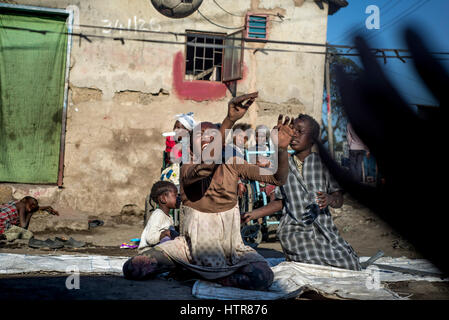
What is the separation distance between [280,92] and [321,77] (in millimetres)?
948

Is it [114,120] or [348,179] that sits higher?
[114,120]

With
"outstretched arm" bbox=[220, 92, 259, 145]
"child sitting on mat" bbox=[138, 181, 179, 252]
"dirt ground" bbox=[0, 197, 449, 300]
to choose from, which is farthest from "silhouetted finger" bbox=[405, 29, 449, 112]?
"child sitting on mat" bbox=[138, 181, 179, 252]

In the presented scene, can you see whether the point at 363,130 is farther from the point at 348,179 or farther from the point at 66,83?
the point at 66,83

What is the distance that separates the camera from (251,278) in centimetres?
350

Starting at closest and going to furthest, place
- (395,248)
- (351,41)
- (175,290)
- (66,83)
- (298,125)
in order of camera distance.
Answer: (351,41) → (175,290) → (298,125) → (395,248) → (66,83)

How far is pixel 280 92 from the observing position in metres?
9.51

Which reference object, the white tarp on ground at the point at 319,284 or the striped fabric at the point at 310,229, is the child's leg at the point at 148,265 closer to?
the white tarp on ground at the point at 319,284

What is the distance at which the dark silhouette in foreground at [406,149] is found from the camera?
637mm

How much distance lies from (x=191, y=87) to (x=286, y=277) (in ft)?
19.6

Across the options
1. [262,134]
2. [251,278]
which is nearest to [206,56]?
[262,134]

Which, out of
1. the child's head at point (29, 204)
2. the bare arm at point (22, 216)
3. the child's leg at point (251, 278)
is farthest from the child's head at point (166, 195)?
the child's head at point (29, 204)
